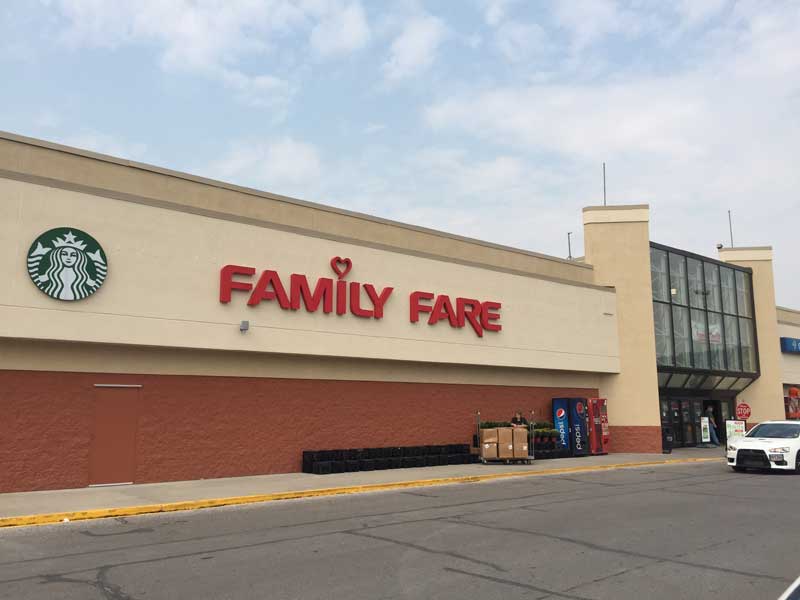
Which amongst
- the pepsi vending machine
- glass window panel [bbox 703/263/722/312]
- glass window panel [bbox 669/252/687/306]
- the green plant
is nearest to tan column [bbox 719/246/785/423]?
glass window panel [bbox 703/263/722/312]

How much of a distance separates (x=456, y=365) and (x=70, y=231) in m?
12.8

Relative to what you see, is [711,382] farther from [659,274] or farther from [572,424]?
[572,424]

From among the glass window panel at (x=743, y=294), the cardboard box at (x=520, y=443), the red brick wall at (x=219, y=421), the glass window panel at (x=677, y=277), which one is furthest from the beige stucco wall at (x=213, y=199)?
the glass window panel at (x=743, y=294)

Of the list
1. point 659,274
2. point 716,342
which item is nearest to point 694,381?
point 716,342

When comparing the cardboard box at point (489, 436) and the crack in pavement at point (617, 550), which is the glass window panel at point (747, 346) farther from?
the crack in pavement at point (617, 550)

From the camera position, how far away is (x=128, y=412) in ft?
53.4

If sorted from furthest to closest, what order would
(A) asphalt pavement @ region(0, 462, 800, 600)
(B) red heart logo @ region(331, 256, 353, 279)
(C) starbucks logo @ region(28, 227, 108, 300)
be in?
1. (B) red heart logo @ region(331, 256, 353, 279)
2. (C) starbucks logo @ region(28, 227, 108, 300)
3. (A) asphalt pavement @ region(0, 462, 800, 600)

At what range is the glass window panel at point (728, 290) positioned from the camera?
3419cm

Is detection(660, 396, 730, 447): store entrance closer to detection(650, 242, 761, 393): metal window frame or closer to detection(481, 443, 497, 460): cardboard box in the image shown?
detection(650, 242, 761, 393): metal window frame

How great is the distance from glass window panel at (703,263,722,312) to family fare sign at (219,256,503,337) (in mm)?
14310

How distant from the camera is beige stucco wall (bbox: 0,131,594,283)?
15734 mm

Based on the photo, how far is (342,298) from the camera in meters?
19.8

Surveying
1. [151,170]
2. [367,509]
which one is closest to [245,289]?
[151,170]

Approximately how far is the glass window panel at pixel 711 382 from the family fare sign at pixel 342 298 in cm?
1404
